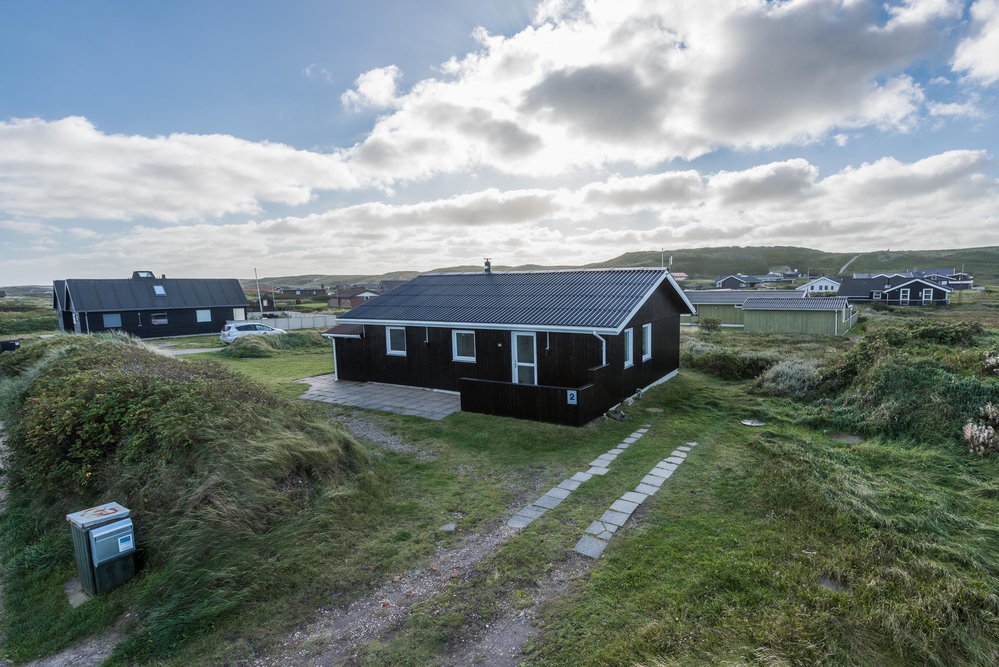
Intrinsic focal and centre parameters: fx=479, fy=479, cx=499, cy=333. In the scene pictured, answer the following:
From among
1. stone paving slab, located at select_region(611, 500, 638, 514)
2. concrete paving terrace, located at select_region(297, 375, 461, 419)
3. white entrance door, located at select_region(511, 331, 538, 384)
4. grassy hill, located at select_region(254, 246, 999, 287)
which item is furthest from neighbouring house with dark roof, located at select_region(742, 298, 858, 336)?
grassy hill, located at select_region(254, 246, 999, 287)

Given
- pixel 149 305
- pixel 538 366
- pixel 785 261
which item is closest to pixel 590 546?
pixel 538 366

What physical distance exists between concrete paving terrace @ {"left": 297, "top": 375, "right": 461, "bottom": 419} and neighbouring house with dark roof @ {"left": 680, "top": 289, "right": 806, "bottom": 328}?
91.4 ft

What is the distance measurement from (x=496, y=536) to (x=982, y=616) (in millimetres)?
4953

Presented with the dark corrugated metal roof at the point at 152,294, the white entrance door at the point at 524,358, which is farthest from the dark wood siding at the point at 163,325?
the white entrance door at the point at 524,358

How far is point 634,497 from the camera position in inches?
297

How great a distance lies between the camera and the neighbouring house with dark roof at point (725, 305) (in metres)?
→ 37.6

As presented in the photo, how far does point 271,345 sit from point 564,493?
913 inches

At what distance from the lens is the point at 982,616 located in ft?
14.7

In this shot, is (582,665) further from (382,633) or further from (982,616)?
(982,616)

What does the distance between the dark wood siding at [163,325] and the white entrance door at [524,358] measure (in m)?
32.9

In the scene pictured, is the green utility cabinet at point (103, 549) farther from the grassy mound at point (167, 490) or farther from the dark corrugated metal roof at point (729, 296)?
the dark corrugated metal roof at point (729, 296)

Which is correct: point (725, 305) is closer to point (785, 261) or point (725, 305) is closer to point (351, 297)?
point (351, 297)

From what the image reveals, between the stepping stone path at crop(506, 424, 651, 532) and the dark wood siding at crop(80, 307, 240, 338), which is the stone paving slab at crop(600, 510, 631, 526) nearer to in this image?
the stepping stone path at crop(506, 424, 651, 532)

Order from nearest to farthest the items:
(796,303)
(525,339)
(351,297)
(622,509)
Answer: (622,509)
(525,339)
(796,303)
(351,297)
